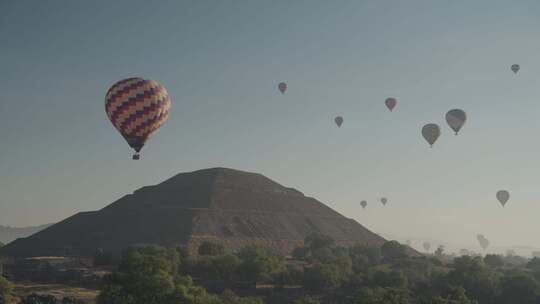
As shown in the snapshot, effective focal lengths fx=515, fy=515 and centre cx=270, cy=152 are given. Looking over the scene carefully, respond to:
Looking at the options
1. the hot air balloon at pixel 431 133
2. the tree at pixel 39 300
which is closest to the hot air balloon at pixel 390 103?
the hot air balloon at pixel 431 133

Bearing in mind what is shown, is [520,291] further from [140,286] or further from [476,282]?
[140,286]

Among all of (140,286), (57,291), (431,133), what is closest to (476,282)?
(431,133)

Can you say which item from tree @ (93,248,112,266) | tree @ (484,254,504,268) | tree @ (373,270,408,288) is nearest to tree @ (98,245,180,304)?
tree @ (373,270,408,288)

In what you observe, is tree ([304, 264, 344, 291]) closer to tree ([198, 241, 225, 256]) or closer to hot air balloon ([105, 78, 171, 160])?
tree ([198, 241, 225, 256])

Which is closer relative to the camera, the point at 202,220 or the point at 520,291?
the point at 520,291

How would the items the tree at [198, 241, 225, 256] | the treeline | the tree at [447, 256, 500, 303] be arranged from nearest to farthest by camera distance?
the treeline < the tree at [447, 256, 500, 303] < the tree at [198, 241, 225, 256]

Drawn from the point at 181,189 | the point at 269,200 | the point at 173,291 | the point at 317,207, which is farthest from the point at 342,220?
the point at 173,291

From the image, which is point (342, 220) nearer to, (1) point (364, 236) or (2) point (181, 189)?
(1) point (364, 236)
